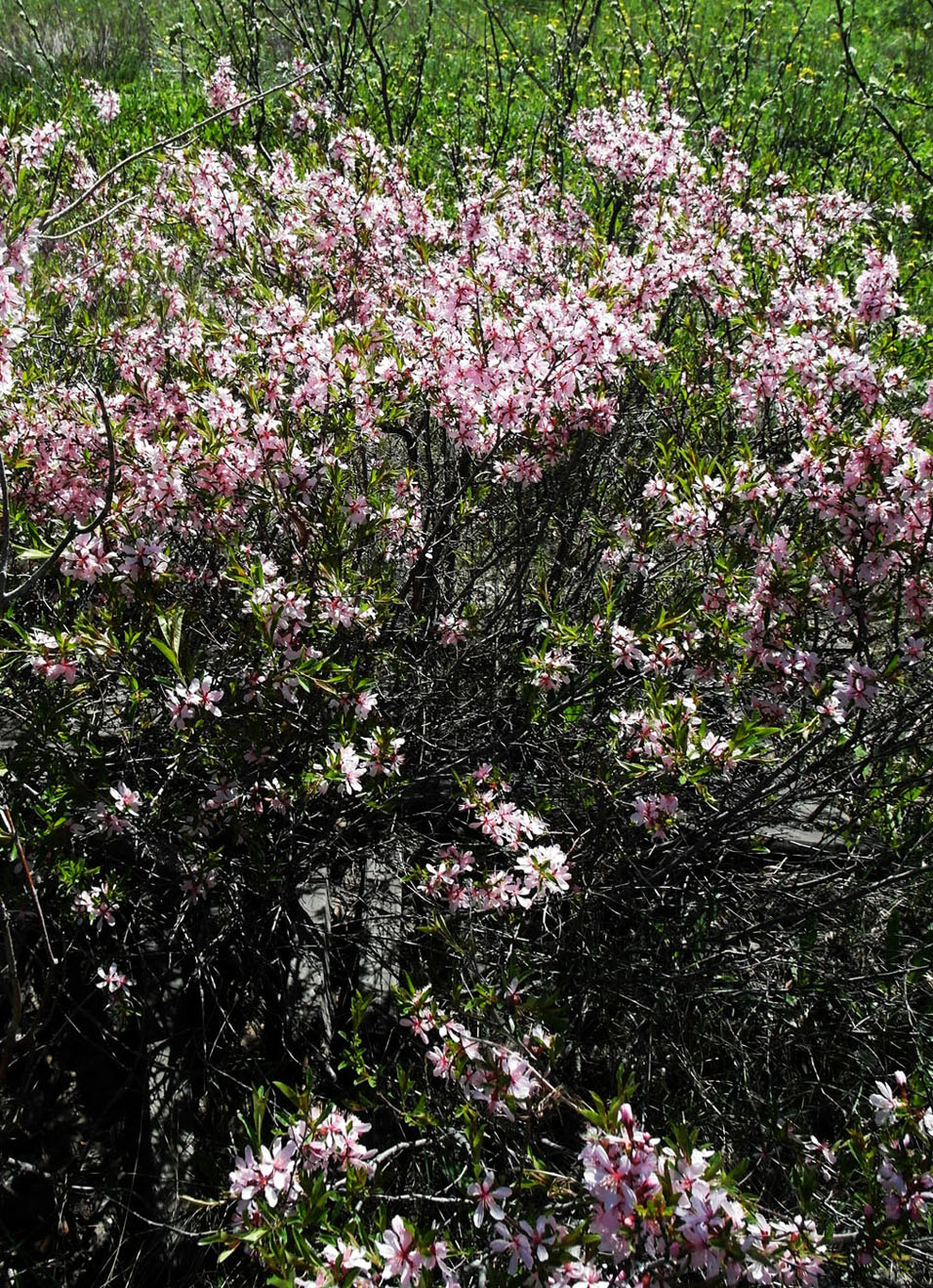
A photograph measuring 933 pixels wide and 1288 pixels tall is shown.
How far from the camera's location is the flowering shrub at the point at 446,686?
214cm

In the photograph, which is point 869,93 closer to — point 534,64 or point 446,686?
point 446,686

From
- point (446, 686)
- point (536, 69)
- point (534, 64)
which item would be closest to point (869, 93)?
point (446, 686)

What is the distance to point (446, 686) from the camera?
2918 millimetres

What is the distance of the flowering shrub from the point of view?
2137mm

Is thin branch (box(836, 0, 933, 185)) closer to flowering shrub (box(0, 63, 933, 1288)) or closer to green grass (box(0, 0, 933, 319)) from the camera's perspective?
green grass (box(0, 0, 933, 319))

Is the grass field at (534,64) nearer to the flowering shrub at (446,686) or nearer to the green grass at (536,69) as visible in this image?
the green grass at (536,69)

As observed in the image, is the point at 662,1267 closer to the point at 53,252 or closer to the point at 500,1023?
the point at 500,1023

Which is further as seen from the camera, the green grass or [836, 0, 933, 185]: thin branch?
the green grass

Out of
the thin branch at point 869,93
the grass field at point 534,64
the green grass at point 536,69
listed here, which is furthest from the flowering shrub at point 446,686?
the grass field at point 534,64

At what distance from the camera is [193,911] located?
9.16ft

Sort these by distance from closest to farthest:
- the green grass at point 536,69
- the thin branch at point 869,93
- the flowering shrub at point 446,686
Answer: the flowering shrub at point 446,686 < the thin branch at point 869,93 < the green grass at point 536,69

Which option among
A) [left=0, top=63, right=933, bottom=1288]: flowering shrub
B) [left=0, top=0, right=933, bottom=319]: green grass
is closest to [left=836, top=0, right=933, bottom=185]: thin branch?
[left=0, top=0, right=933, bottom=319]: green grass

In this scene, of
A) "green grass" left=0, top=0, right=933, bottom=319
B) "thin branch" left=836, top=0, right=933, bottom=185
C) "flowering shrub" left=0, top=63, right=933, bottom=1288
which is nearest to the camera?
"flowering shrub" left=0, top=63, right=933, bottom=1288

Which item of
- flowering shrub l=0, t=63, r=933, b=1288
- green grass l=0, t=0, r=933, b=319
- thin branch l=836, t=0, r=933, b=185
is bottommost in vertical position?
flowering shrub l=0, t=63, r=933, b=1288
